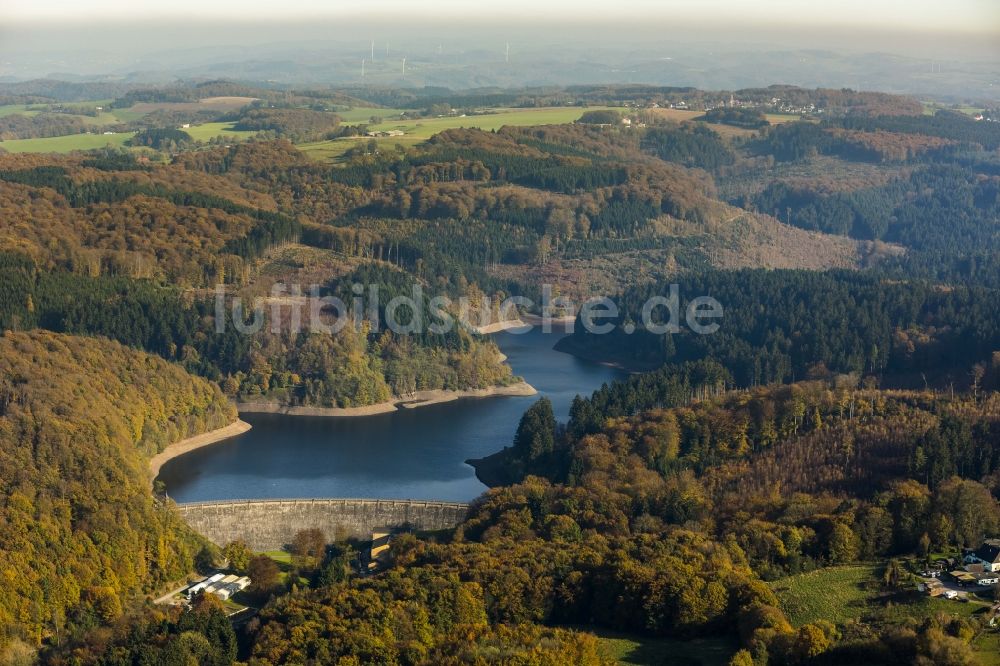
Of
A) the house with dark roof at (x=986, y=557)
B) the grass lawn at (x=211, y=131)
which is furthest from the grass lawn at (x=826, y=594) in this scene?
the grass lawn at (x=211, y=131)

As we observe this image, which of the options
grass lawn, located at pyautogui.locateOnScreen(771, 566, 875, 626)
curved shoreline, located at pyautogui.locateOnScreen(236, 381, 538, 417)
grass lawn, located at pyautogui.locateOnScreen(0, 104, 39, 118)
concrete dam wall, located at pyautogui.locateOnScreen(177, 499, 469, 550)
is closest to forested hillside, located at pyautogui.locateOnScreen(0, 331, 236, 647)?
concrete dam wall, located at pyautogui.locateOnScreen(177, 499, 469, 550)

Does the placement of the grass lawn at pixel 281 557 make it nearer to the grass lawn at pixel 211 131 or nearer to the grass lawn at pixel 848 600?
the grass lawn at pixel 848 600

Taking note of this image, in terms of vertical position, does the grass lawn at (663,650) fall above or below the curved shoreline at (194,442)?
above

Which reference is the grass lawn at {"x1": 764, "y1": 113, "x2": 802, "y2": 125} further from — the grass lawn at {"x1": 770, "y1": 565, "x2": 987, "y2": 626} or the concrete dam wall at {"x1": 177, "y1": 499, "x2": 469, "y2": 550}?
the grass lawn at {"x1": 770, "y1": 565, "x2": 987, "y2": 626}

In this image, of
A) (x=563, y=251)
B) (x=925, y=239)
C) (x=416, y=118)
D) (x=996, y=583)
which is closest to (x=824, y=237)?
(x=925, y=239)

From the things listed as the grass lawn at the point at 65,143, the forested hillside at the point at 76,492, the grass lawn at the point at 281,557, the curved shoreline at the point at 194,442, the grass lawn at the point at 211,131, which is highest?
the grass lawn at the point at 211,131

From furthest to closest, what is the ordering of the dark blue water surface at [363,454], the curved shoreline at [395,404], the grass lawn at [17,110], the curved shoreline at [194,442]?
the grass lawn at [17,110] < the curved shoreline at [395,404] < the curved shoreline at [194,442] < the dark blue water surface at [363,454]

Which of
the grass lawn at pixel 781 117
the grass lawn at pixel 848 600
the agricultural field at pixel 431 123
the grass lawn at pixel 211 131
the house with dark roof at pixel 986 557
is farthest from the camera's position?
the grass lawn at pixel 781 117
